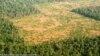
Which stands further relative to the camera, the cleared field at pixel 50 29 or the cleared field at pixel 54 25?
the cleared field at pixel 54 25

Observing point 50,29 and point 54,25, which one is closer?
point 50,29

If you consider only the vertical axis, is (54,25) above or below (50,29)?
below

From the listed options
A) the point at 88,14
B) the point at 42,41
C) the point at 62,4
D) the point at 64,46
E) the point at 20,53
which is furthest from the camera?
the point at 62,4

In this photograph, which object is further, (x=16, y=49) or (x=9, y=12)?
(x=9, y=12)

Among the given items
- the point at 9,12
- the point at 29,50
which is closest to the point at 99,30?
the point at 29,50

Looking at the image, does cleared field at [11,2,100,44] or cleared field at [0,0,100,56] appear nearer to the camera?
cleared field at [0,0,100,56]

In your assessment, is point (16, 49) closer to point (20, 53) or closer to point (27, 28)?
point (20, 53)

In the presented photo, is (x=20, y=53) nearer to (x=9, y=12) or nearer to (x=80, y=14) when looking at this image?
(x=9, y=12)

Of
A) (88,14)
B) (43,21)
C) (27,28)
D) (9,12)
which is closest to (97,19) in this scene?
(88,14)

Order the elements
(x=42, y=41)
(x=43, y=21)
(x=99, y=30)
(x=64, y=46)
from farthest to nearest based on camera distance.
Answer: (x=43, y=21)
(x=99, y=30)
(x=42, y=41)
(x=64, y=46)
